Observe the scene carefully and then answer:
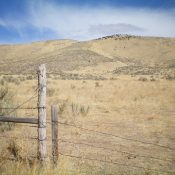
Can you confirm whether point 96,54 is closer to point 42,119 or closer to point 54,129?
point 54,129

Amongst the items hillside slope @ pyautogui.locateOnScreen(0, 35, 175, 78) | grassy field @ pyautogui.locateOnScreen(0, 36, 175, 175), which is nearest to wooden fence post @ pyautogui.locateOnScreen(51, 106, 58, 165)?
grassy field @ pyautogui.locateOnScreen(0, 36, 175, 175)

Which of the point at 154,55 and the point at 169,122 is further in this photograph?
the point at 154,55

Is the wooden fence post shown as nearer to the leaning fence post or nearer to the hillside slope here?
the leaning fence post

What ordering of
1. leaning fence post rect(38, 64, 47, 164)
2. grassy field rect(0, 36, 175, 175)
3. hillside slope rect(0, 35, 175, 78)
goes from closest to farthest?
leaning fence post rect(38, 64, 47, 164) < grassy field rect(0, 36, 175, 175) < hillside slope rect(0, 35, 175, 78)

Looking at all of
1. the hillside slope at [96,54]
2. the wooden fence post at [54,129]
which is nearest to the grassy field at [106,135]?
the wooden fence post at [54,129]

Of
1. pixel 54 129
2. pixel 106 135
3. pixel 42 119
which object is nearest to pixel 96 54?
pixel 106 135

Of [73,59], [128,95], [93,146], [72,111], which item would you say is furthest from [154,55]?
[93,146]

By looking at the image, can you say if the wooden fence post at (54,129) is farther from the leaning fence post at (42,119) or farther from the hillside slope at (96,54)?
the hillside slope at (96,54)

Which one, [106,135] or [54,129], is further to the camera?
[106,135]

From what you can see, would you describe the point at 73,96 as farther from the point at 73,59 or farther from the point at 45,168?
the point at 73,59

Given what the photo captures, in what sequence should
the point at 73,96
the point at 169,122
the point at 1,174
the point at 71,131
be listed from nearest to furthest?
the point at 1,174 → the point at 71,131 → the point at 169,122 → the point at 73,96

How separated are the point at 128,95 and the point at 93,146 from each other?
1261 cm

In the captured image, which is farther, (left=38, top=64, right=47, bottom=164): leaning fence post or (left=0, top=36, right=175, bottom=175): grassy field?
(left=0, top=36, right=175, bottom=175): grassy field

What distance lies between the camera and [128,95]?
23.3 m
